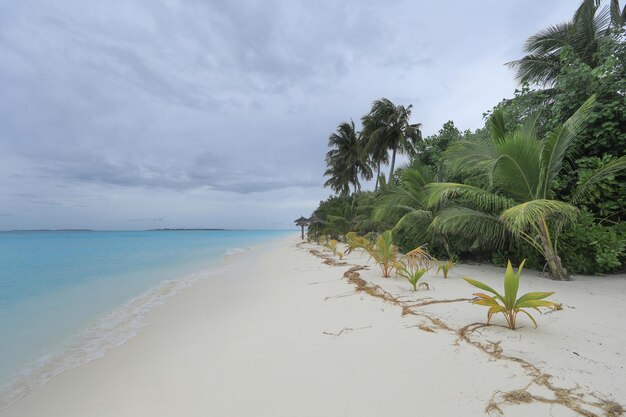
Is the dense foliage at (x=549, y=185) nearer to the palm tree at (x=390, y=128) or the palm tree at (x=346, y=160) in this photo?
the palm tree at (x=390, y=128)

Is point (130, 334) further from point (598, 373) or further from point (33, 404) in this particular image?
point (598, 373)

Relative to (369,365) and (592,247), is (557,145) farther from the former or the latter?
(369,365)

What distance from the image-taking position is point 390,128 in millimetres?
21094

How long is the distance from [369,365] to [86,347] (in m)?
4.14

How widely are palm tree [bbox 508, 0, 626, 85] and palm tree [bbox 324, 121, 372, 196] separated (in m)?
16.9

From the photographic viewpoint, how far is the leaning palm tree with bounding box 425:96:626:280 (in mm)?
4816

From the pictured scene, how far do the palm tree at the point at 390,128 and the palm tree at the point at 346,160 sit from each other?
6.66m

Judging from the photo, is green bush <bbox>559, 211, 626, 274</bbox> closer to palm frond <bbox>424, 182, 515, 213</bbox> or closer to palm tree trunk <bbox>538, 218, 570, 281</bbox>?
palm tree trunk <bbox>538, 218, 570, 281</bbox>

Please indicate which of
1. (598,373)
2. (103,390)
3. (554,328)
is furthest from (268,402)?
(554,328)

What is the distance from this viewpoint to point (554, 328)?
2973 millimetres

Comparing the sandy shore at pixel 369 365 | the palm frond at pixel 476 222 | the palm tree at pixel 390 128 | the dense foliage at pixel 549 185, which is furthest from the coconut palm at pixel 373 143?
the sandy shore at pixel 369 365

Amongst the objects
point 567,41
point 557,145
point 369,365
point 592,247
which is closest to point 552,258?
point 592,247

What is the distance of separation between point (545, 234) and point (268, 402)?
5.41 m

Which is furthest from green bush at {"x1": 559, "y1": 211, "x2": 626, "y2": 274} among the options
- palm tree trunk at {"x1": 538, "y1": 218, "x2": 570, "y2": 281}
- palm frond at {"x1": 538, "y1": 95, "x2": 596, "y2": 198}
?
palm frond at {"x1": 538, "y1": 95, "x2": 596, "y2": 198}
